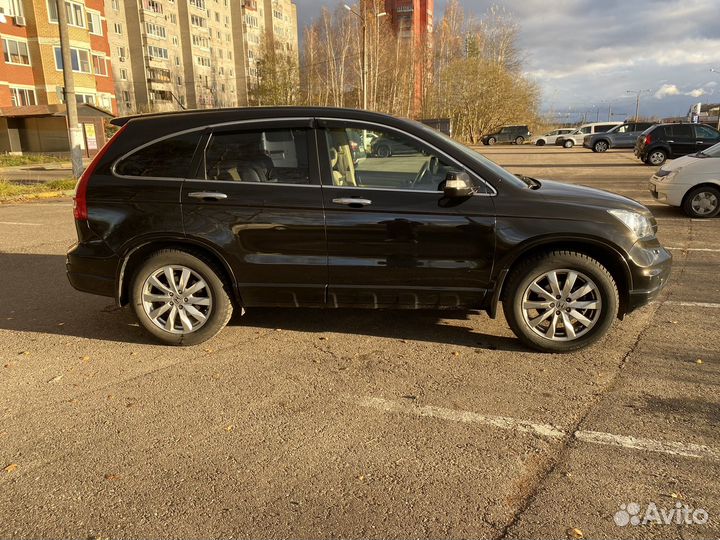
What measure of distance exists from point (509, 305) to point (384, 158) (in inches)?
59.3

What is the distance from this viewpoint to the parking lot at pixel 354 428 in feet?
8.08

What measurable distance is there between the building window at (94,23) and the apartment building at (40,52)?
0.16 meters

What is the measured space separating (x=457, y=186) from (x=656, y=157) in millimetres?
22845

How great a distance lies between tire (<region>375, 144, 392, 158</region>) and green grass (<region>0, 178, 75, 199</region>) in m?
14.6

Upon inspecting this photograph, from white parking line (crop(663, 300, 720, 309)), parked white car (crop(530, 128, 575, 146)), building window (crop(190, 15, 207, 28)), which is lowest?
white parking line (crop(663, 300, 720, 309))

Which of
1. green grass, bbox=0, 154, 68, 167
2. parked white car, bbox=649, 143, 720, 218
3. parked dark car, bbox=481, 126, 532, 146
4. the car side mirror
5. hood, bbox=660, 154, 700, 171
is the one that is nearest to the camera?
the car side mirror

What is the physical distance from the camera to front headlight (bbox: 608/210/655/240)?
4090 millimetres

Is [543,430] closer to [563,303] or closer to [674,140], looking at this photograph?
[563,303]

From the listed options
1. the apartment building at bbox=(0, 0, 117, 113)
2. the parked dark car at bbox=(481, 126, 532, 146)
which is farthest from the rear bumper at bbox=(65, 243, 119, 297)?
the parked dark car at bbox=(481, 126, 532, 146)

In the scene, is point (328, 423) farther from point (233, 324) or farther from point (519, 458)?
point (233, 324)

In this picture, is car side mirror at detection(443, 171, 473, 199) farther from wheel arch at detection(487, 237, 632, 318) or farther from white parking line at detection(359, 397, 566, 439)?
white parking line at detection(359, 397, 566, 439)

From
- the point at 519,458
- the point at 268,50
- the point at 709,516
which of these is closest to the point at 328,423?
the point at 519,458

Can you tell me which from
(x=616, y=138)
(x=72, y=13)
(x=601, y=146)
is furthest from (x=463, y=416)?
(x=72, y=13)

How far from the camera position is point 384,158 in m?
4.21
